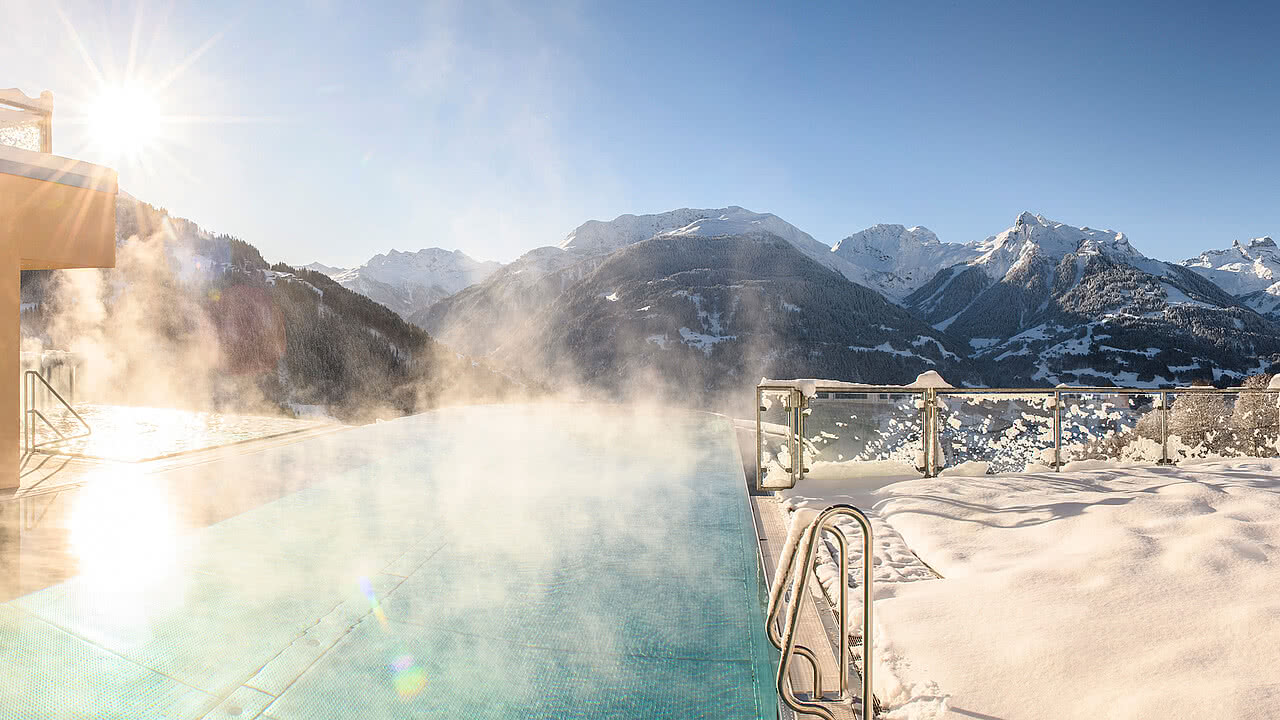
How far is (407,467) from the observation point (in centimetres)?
700

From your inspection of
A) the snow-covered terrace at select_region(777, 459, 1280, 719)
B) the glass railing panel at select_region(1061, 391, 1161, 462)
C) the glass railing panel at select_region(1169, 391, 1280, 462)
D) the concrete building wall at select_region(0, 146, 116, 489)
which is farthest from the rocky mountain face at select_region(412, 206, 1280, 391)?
the snow-covered terrace at select_region(777, 459, 1280, 719)

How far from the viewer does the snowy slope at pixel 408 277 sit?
137375mm

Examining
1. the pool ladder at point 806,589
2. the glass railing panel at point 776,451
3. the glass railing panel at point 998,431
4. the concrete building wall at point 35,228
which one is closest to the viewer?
the pool ladder at point 806,589

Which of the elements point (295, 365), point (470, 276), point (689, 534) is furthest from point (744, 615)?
point (470, 276)

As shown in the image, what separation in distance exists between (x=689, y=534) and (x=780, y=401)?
149cm

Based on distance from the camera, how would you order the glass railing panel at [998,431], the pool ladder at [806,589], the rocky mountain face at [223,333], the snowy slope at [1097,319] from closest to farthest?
1. the pool ladder at [806,589]
2. the glass railing panel at [998,431]
3. the rocky mountain face at [223,333]
4. the snowy slope at [1097,319]

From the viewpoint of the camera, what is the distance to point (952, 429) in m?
5.29

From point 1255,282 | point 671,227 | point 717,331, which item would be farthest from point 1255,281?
point 717,331

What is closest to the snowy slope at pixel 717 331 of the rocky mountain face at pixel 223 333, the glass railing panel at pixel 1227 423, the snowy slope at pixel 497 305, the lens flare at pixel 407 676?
the snowy slope at pixel 497 305

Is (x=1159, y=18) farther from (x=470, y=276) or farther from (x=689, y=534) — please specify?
(x=470, y=276)

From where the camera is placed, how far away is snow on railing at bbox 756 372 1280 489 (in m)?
5.07

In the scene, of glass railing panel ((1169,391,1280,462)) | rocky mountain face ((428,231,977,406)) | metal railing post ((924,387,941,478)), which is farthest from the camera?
rocky mountain face ((428,231,977,406))

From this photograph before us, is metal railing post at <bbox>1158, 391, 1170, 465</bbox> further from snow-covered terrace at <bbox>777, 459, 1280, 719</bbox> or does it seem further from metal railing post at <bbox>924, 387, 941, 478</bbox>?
metal railing post at <bbox>924, 387, 941, 478</bbox>

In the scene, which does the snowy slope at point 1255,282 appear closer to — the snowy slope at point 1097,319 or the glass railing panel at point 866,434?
the snowy slope at point 1097,319
